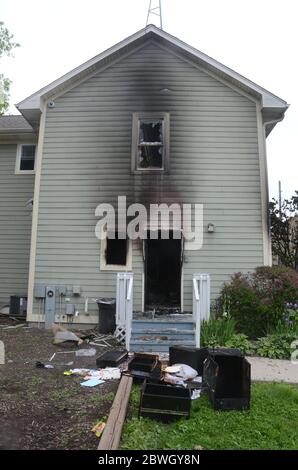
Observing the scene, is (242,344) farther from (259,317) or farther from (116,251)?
(116,251)

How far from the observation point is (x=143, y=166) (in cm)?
1028

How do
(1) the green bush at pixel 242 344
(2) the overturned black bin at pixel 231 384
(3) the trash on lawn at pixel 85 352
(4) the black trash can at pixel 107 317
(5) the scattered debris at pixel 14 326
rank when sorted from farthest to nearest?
(5) the scattered debris at pixel 14 326 → (4) the black trash can at pixel 107 317 → (1) the green bush at pixel 242 344 → (3) the trash on lawn at pixel 85 352 → (2) the overturned black bin at pixel 231 384

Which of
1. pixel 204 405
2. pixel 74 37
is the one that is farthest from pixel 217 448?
pixel 74 37

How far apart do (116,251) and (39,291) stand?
2211 mm

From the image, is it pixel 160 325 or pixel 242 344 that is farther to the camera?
pixel 160 325

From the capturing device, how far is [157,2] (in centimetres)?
1248

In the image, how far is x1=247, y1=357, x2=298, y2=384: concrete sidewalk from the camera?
6.07 metres

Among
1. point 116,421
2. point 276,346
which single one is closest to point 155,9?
point 276,346

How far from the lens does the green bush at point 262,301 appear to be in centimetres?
827

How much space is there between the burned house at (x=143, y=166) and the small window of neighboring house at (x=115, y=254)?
27 millimetres

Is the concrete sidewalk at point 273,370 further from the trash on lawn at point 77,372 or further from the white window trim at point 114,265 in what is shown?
the white window trim at point 114,265

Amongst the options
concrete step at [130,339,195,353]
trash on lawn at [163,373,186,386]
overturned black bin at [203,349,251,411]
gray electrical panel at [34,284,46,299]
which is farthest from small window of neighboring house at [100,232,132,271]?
overturned black bin at [203,349,251,411]

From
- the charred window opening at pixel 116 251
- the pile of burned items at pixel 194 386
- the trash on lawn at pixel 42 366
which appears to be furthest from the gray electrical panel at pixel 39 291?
the pile of burned items at pixel 194 386

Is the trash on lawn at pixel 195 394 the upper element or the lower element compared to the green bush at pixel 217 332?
lower
